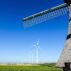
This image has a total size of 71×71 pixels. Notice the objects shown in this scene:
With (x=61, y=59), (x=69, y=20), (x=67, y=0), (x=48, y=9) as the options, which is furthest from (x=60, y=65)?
(x=48, y=9)

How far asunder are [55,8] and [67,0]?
2736 mm

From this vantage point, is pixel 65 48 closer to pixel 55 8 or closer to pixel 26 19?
pixel 55 8

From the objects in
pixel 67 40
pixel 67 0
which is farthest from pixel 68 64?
pixel 67 0

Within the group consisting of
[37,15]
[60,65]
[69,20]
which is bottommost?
[60,65]

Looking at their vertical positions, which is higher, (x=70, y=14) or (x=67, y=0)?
(x=67, y=0)

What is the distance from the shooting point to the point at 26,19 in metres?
24.5

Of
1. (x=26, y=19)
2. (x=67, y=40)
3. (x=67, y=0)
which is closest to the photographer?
(x=67, y=40)

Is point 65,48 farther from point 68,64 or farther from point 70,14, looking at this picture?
point 70,14

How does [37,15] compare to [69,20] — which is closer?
[69,20]

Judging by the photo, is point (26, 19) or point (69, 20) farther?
point (26, 19)

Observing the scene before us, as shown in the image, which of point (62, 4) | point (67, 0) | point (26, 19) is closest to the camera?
point (67, 0)

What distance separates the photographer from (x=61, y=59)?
17.8 m

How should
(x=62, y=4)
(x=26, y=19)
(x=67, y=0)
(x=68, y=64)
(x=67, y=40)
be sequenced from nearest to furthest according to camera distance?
1. (x=68, y=64)
2. (x=67, y=40)
3. (x=67, y=0)
4. (x=62, y=4)
5. (x=26, y=19)

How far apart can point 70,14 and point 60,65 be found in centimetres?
390
